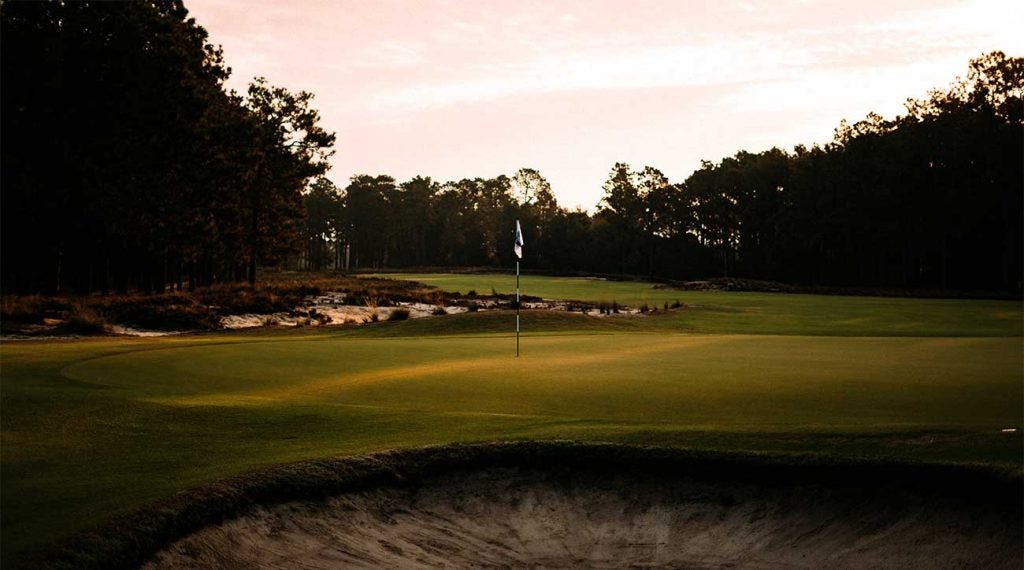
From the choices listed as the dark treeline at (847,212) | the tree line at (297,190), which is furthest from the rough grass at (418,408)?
the dark treeline at (847,212)

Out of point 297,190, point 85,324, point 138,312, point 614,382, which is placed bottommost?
point 85,324

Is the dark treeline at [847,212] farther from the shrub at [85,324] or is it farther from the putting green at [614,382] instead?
the shrub at [85,324]

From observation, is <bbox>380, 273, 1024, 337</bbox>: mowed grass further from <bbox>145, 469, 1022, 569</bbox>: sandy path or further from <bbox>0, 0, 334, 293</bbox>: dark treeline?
<bbox>0, 0, 334, 293</bbox>: dark treeline

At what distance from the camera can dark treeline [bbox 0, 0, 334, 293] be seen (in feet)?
133

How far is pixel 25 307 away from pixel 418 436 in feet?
80.8

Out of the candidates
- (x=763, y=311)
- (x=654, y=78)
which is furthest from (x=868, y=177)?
(x=654, y=78)

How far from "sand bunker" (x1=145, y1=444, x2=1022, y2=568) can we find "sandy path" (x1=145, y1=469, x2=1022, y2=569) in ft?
A: 0.04

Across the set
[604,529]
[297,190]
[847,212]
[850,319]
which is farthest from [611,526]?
[847,212]

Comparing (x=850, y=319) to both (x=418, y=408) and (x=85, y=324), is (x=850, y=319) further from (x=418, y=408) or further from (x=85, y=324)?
(x=418, y=408)

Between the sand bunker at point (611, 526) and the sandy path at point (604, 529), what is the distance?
0.01 metres

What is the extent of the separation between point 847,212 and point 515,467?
80571mm

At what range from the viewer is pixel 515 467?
8.09 meters

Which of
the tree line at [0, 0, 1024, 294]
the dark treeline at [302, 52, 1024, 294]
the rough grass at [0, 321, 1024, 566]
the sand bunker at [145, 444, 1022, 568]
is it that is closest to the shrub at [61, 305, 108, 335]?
the rough grass at [0, 321, 1024, 566]

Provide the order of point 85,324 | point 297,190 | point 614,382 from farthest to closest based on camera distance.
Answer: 1. point 297,190
2. point 85,324
3. point 614,382
